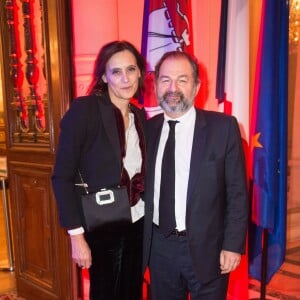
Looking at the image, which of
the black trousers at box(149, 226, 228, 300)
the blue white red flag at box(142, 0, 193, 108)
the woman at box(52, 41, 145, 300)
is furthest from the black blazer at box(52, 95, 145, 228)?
the blue white red flag at box(142, 0, 193, 108)

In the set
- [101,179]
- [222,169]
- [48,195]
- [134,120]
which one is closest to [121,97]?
[134,120]

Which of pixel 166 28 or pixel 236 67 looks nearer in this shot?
pixel 236 67

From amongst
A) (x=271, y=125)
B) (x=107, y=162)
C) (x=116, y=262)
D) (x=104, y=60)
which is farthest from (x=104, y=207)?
(x=271, y=125)

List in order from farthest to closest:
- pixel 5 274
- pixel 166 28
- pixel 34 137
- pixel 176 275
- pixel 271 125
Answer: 1. pixel 5 274
2. pixel 34 137
3. pixel 166 28
4. pixel 271 125
5. pixel 176 275

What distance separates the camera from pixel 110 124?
159cm

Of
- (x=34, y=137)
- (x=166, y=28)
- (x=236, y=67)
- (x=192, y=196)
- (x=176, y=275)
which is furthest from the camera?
(x=34, y=137)

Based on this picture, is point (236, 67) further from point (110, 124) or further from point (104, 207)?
point (104, 207)

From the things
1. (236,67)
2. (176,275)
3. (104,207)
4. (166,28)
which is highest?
(166,28)

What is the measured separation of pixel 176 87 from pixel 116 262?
89cm

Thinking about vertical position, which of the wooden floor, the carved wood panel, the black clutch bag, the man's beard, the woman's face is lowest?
the wooden floor

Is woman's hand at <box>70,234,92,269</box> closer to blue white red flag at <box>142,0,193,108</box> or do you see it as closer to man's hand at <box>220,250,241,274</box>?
man's hand at <box>220,250,241,274</box>

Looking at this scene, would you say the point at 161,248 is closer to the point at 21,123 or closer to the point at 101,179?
the point at 101,179

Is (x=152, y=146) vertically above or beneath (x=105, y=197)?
above

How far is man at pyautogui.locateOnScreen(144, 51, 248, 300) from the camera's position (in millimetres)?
1503
